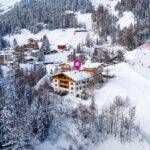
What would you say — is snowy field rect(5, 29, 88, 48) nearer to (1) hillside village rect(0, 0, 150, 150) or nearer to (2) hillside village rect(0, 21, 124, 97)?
(2) hillside village rect(0, 21, 124, 97)

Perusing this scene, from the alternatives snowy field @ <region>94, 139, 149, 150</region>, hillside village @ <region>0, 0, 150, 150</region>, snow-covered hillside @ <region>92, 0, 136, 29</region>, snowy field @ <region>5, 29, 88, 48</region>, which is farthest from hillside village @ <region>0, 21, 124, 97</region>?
snowy field @ <region>94, 139, 149, 150</region>

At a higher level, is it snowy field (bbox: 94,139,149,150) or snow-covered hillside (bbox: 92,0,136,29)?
snow-covered hillside (bbox: 92,0,136,29)

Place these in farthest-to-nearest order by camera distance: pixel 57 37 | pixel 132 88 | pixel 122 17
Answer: pixel 57 37
pixel 122 17
pixel 132 88

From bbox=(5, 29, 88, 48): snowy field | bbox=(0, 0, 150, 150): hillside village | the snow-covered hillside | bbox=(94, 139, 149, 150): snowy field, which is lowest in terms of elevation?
bbox=(94, 139, 149, 150): snowy field

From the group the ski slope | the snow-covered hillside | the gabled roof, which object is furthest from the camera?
the snow-covered hillside

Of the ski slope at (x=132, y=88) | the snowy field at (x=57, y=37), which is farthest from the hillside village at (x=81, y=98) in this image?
the snowy field at (x=57, y=37)

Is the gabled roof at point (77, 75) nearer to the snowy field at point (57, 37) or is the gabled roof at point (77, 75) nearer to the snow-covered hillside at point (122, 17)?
the snowy field at point (57, 37)

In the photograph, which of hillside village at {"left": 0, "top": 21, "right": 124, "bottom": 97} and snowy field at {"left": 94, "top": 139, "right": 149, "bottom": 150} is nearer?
snowy field at {"left": 94, "top": 139, "right": 149, "bottom": 150}

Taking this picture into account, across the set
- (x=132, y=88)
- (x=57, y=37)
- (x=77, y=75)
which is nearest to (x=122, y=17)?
(x=57, y=37)

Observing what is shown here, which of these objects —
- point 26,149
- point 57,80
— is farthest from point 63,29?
point 26,149

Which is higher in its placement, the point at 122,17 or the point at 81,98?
the point at 122,17

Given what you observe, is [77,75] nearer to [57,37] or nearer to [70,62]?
[70,62]
